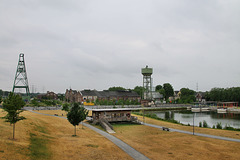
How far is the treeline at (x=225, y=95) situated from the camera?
13271 cm

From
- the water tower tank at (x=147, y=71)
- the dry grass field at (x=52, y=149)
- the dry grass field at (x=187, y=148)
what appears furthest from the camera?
the water tower tank at (x=147, y=71)


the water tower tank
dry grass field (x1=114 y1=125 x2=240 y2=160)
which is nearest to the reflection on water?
dry grass field (x1=114 y1=125 x2=240 y2=160)

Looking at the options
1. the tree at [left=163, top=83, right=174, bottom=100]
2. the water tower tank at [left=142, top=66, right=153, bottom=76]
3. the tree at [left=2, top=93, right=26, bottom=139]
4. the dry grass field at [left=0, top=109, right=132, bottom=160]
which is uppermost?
the water tower tank at [left=142, top=66, right=153, bottom=76]

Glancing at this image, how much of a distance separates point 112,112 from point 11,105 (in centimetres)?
3035

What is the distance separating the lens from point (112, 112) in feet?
166

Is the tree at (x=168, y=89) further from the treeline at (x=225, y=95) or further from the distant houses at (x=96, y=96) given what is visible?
the distant houses at (x=96, y=96)

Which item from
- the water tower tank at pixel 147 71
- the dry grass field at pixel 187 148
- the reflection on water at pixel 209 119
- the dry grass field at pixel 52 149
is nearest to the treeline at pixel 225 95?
the water tower tank at pixel 147 71

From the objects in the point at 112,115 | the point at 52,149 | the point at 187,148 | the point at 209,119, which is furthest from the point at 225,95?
the point at 52,149

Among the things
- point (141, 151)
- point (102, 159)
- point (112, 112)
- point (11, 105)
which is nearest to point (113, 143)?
point (141, 151)

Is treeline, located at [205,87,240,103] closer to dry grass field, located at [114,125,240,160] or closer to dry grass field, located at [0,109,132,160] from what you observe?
dry grass field, located at [114,125,240,160]

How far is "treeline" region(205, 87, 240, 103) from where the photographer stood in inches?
5225

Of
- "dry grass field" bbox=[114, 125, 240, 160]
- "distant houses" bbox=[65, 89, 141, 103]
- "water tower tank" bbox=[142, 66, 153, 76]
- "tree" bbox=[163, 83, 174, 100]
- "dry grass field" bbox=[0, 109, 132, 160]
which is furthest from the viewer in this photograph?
"tree" bbox=[163, 83, 174, 100]

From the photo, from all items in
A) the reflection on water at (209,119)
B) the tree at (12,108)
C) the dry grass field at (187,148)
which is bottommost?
the reflection on water at (209,119)

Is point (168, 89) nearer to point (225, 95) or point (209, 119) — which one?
point (225, 95)
